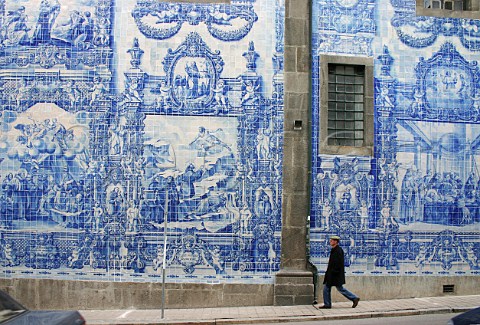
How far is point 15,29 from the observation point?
12.1 meters

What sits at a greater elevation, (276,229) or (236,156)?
(236,156)

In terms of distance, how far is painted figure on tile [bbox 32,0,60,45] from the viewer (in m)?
12.1

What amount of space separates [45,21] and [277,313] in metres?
8.21

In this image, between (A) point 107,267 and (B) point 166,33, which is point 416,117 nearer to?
(B) point 166,33

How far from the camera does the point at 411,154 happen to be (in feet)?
40.9

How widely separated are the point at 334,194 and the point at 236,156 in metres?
2.39

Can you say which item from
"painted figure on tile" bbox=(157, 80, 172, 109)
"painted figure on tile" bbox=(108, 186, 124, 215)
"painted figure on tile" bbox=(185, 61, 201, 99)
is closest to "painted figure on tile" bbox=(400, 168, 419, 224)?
"painted figure on tile" bbox=(185, 61, 201, 99)

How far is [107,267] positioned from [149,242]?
3.48 feet

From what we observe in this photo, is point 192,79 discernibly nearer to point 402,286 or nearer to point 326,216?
point 326,216

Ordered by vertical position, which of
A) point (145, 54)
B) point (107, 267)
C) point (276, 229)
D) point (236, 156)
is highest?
point (145, 54)

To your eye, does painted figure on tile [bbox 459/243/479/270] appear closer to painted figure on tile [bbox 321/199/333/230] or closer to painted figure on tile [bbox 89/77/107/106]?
painted figure on tile [bbox 321/199/333/230]

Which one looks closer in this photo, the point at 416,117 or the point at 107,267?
the point at 107,267

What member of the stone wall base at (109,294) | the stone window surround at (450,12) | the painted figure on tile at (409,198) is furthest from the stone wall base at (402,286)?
the stone window surround at (450,12)

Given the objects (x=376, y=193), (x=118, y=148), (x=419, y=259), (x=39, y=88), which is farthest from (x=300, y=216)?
(x=39, y=88)
